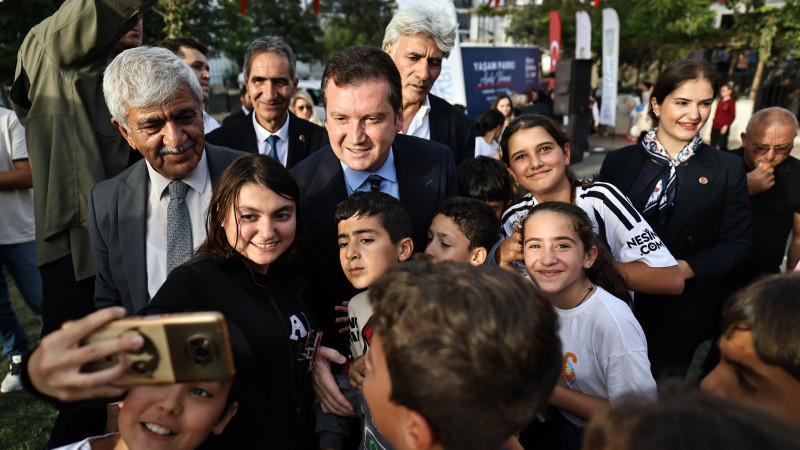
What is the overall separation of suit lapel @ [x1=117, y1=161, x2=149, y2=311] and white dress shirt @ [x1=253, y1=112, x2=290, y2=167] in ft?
5.15

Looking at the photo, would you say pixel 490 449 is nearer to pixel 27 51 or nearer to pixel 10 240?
pixel 27 51

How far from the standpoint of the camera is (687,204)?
263 cm

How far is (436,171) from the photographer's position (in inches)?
96.9

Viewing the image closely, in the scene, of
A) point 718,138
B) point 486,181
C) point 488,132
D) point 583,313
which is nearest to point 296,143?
point 486,181

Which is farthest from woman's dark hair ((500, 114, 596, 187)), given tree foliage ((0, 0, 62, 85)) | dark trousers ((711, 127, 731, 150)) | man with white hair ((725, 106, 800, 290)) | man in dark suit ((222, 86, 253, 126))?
dark trousers ((711, 127, 731, 150))

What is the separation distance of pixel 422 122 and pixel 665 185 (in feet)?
4.53

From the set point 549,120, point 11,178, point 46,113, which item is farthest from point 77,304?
point 549,120

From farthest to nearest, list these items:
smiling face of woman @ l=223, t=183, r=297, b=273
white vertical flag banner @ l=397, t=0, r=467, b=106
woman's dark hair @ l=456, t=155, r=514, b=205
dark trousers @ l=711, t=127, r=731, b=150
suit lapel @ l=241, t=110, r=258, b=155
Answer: dark trousers @ l=711, t=127, r=731, b=150
white vertical flag banner @ l=397, t=0, r=467, b=106
suit lapel @ l=241, t=110, r=258, b=155
woman's dark hair @ l=456, t=155, r=514, b=205
smiling face of woman @ l=223, t=183, r=297, b=273

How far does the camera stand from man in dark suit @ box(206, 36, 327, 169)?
11.7 feet

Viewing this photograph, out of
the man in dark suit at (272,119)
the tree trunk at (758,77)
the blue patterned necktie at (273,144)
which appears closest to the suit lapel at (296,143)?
the man in dark suit at (272,119)

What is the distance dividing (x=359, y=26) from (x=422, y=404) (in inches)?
1585

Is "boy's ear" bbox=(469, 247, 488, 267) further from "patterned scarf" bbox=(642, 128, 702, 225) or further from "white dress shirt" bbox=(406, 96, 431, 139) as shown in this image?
"white dress shirt" bbox=(406, 96, 431, 139)

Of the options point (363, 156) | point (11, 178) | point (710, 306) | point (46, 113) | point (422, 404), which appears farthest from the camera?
point (11, 178)

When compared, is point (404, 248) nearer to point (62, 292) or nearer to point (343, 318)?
point (343, 318)
